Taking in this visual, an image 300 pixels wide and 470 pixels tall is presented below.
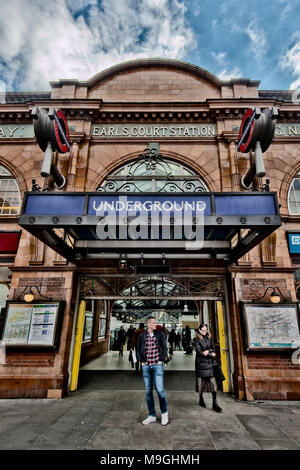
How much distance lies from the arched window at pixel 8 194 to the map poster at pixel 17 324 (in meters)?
3.09

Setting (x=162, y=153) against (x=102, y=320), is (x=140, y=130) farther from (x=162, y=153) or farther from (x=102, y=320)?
(x=102, y=320)

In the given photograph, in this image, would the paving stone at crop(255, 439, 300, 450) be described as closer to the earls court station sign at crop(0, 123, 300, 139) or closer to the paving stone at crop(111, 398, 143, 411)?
the paving stone at crop(111, 398, 143, 411)

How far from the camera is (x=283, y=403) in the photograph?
5.75 m

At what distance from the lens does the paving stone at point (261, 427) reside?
13.4 feet

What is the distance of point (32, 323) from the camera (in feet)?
21.1

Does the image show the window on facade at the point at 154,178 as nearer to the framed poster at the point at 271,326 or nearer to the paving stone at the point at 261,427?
the framed poster at the point at 271,326

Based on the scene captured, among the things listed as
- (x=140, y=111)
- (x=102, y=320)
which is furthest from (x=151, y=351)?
(x=102, y=320)

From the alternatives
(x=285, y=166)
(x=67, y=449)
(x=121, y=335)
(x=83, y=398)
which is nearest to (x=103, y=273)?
(x=83, y=398)

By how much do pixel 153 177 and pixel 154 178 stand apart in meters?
0.05

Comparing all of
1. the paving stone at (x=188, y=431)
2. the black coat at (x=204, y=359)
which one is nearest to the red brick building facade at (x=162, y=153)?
the black coat at (x=204, y=359)

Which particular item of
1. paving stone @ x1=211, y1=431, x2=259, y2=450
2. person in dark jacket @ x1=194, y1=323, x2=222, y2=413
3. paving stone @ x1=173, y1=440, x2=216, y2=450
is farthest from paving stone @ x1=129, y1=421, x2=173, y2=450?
person in dark jacket @ x1=194, y1=323, x2=222, y2=413

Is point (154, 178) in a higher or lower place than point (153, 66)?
lower

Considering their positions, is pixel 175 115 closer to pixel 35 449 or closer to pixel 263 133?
pixel 263 133

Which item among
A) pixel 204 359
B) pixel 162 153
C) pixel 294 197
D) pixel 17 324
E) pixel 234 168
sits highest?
pixel 162 153
